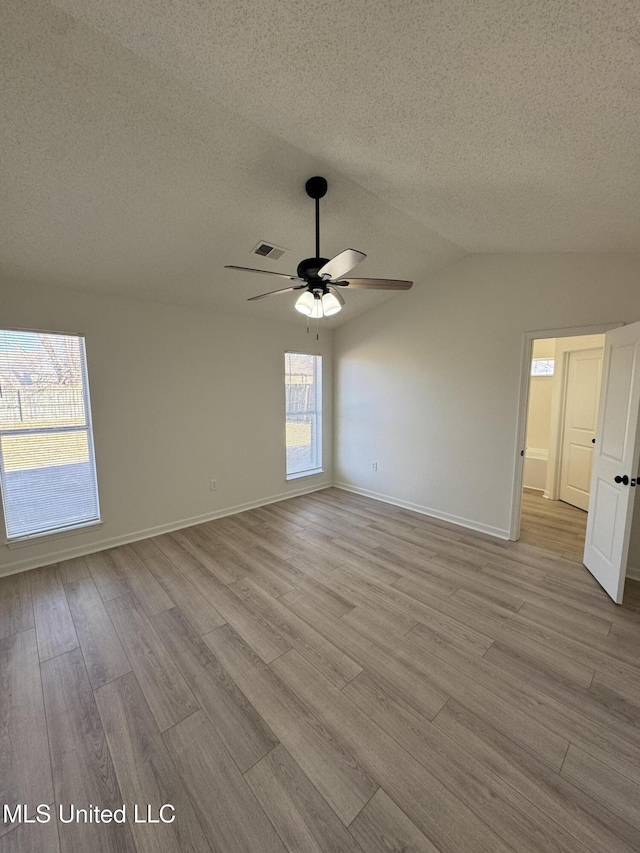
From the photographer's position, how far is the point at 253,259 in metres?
2.98

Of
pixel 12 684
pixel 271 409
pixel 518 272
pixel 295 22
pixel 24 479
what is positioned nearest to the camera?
pixel 295 22

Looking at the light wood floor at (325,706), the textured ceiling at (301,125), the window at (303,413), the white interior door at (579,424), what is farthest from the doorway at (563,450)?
the window at (303,413)

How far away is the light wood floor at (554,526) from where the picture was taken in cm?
328

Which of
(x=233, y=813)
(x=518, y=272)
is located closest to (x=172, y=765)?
(x=233, y=813)

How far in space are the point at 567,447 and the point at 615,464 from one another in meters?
2.26

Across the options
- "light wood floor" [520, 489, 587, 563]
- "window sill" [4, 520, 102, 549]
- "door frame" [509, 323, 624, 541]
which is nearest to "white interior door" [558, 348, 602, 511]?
"light wood floor" [520, 489, 587, 563]

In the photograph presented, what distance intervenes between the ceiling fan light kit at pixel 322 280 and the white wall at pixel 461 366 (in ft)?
6.01

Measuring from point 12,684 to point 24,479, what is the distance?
1744 millimetres

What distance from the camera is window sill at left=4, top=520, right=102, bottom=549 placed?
2.85 metres

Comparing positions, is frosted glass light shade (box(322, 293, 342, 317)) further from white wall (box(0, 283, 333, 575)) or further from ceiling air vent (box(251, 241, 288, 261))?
white wall (box(0, 283, 333, 575))

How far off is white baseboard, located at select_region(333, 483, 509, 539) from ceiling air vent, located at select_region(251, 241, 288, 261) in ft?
10.9

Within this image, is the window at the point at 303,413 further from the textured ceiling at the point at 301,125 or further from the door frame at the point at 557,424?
the door frame at the point at 557,424

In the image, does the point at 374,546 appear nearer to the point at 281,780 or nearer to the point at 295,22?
the point at 281,780

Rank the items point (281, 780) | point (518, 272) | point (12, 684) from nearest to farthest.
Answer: point (281, 780)
point (12, 684)
point (518, 272)
